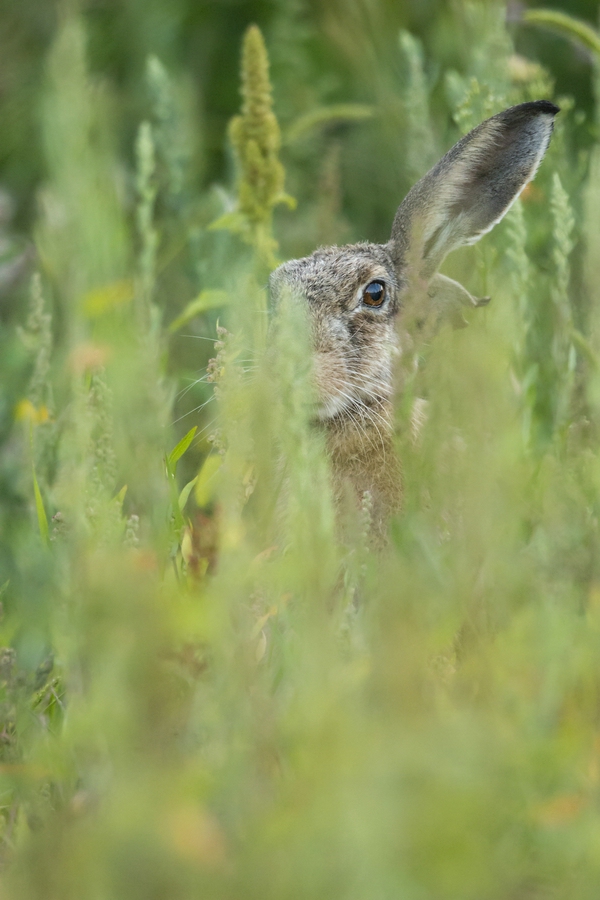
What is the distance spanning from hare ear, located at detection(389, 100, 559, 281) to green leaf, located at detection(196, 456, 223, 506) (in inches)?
55.9

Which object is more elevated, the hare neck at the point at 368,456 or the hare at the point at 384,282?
the hare at the point at 384,282

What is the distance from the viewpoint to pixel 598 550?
183 centimetres

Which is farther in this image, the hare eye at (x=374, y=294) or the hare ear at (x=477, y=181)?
the hare eye at (x=374, y=294)

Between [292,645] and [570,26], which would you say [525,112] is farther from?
[292,645]

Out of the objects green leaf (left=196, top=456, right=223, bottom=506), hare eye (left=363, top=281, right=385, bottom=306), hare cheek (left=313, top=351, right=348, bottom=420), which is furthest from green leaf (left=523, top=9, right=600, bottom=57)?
green leaf (left=196, top=456, right=223, bottom=506)

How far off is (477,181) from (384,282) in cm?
53

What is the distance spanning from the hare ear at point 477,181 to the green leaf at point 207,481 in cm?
142

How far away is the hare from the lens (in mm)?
3457

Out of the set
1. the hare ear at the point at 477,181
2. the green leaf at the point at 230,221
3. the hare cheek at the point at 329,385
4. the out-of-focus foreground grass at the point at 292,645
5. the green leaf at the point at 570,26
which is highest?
the green leaf at the point at 570,26

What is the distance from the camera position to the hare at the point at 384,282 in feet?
11.3

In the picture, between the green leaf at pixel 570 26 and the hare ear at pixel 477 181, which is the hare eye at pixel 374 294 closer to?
the hare ear at pixel 477 181

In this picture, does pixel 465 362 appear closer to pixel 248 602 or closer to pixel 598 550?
pixel 598 550

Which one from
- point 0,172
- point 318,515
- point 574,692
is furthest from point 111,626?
point 0,172

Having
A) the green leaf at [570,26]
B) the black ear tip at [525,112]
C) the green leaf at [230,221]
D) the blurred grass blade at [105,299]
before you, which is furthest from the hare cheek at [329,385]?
the green leaf at [570,26]
